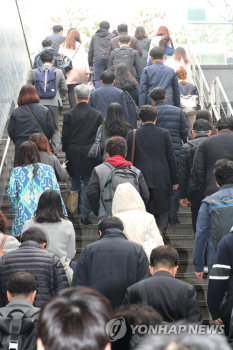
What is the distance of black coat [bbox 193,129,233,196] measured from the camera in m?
7.94

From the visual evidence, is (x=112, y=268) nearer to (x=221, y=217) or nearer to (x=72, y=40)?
(x=221, y=217)

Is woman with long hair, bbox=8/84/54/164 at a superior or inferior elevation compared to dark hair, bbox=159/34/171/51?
superior

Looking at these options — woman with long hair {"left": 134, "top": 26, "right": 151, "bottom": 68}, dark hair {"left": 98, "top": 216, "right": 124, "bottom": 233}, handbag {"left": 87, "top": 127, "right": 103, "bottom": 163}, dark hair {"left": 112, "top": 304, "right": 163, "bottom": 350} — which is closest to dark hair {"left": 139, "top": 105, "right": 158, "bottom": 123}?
handbag {"left": 87, "top": 127, "right": 103, "bottom": 163}

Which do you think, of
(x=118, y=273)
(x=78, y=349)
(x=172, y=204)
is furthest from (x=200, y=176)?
(x=78, y=349)

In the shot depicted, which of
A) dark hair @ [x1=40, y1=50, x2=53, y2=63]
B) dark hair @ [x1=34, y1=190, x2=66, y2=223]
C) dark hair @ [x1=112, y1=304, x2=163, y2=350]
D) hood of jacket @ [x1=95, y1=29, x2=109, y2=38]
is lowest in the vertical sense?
hood of jacket @ [x1=95, y1=29, x2=109, y2=38]

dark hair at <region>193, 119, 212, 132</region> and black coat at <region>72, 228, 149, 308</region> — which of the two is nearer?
black coat at <region>72, 228, 149, 308</region>

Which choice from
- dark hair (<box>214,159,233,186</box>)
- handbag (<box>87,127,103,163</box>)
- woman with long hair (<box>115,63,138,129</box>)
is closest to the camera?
dark hair (<box>214,159,233,186</box>)

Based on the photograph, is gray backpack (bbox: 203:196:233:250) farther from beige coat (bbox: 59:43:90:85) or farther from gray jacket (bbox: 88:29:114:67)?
gray jacket (bbox: 88:29:114:67)

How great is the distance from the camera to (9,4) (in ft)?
52.7

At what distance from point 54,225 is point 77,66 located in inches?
268

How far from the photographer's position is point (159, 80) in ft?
36.1

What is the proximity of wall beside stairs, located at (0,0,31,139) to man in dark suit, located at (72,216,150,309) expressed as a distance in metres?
6.04

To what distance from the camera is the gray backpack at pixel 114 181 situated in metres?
7.55

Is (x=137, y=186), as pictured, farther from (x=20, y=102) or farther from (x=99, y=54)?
(x=99, y=54)
